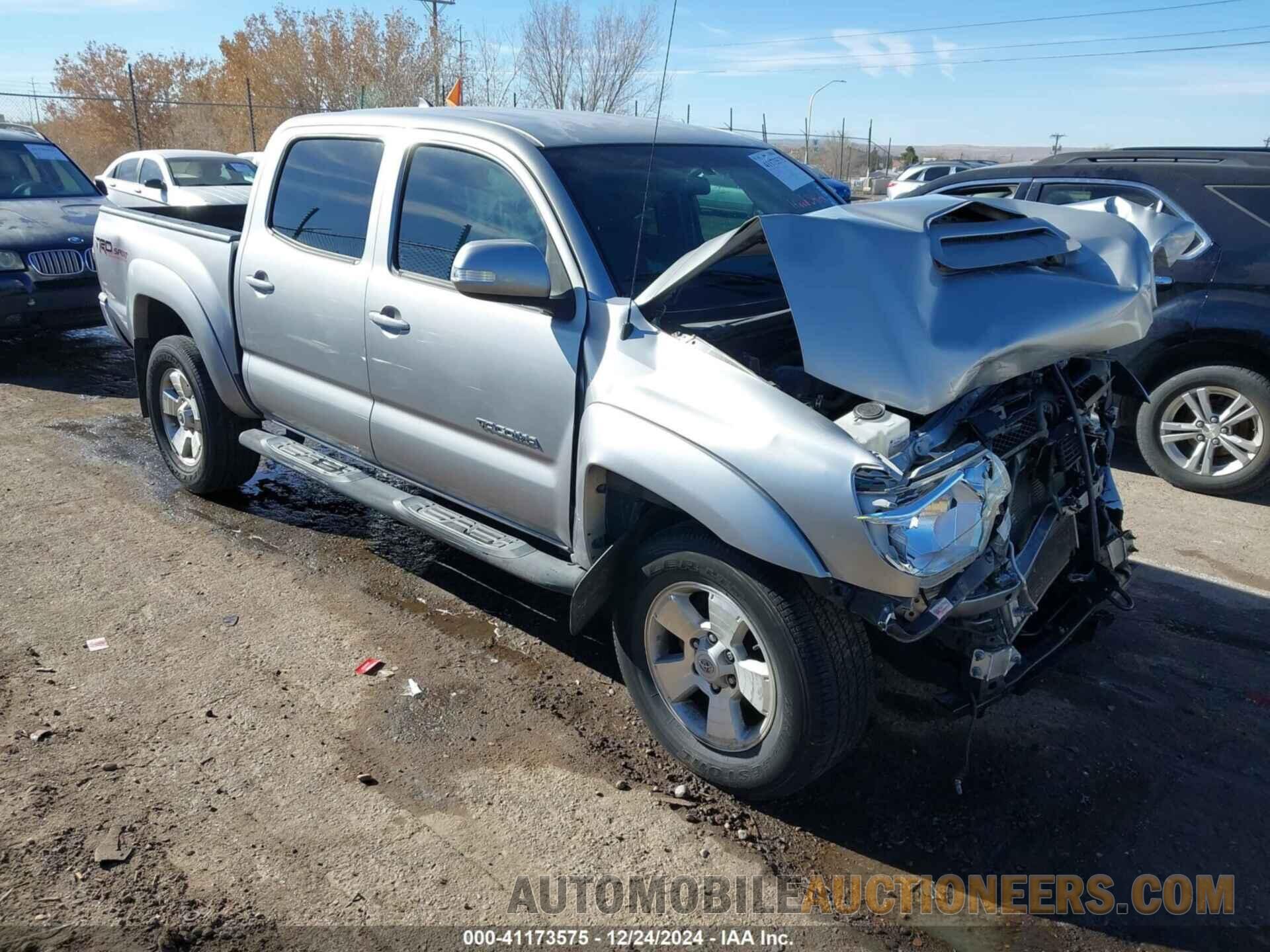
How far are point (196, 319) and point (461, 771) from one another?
312 centimetres

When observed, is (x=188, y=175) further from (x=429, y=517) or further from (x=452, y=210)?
(x=429, y=517)

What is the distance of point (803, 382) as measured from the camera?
10.4ft

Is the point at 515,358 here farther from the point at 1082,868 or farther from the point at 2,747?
the point at 1082,868

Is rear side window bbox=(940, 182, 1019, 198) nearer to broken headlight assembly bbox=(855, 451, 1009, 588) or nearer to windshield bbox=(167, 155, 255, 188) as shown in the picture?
broken headlight assembly bbox=(855, 451, 1009, 588)

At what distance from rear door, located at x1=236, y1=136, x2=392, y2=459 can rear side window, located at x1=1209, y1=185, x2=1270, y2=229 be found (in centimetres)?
509

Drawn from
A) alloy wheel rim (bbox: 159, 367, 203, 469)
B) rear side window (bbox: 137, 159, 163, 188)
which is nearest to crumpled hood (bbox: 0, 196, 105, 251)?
alloy wheel rim (bbox: 159, 367, 203, 469)

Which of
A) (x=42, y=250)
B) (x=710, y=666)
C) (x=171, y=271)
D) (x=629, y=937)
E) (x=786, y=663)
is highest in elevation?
(x=171, y=271)

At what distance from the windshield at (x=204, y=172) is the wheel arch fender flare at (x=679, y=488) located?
12.9 m

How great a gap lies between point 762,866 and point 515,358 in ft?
6.28

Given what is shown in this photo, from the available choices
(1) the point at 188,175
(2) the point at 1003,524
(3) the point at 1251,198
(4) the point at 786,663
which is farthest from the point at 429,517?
(1) the point at 188,175

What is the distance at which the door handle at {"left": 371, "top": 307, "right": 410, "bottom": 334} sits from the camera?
13.1ft

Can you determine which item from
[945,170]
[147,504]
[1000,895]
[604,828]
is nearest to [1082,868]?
[1000,895]

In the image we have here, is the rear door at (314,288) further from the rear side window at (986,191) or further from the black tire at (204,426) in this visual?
the rear side window at (986,191)

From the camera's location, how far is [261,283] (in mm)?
4770
